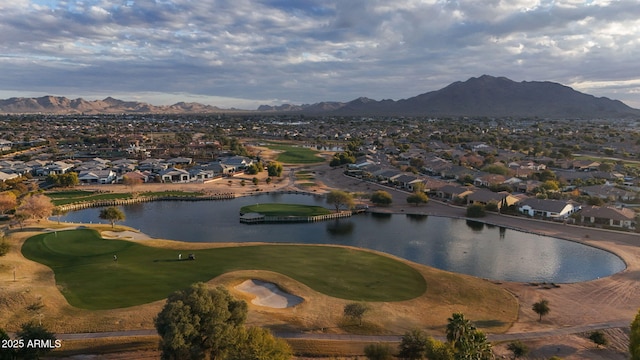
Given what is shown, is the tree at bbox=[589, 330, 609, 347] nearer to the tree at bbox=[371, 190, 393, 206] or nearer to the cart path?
the cart path

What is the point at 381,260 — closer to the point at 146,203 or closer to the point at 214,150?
the point at 146,203

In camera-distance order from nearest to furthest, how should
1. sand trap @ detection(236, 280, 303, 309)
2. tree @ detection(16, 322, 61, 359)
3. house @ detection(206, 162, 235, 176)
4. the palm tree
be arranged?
1. tree @ detection(16, 322, 61, 359)
2. the palm tree
3. sand trap @ detection(236, 280, 303, 309)
4. house @ detection(206, 162, 235, 176)

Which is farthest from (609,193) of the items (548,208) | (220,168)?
(220,168)

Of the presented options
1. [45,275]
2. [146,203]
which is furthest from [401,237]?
[146,203]

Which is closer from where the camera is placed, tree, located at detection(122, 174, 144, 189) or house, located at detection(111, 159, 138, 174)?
tree, located at detection(122, 174, 144, 189)

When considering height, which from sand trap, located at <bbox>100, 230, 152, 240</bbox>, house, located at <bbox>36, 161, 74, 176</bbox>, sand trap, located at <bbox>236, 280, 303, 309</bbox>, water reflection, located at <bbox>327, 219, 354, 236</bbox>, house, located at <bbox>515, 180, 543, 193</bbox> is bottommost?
water reflection, located at <bbox>327, 219, 354, 236</bbox>

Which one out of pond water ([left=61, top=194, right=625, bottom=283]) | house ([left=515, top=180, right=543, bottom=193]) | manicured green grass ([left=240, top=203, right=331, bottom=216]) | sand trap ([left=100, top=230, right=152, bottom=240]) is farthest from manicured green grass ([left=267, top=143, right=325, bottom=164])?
sand trap ([left=100, top=230, right=152, bottom=240])

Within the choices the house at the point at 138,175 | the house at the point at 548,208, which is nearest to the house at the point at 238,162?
the house at the point at 138,175
